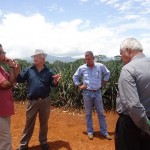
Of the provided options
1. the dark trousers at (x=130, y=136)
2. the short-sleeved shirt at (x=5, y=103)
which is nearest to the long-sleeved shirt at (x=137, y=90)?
the dark trousers at (x=130, y=136)

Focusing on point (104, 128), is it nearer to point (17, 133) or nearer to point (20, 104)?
point (17, 133)

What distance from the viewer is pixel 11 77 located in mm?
4895

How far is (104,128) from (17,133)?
6.96 feet

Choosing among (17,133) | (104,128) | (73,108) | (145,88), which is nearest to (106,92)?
(73,108)

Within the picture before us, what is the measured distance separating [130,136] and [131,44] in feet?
3.62

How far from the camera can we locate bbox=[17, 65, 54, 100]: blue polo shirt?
6.36 meters

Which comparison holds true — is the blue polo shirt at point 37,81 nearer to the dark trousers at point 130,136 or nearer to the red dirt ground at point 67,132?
the red dirt ground at point 67,132

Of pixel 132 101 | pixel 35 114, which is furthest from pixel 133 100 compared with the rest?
pixel 35 114

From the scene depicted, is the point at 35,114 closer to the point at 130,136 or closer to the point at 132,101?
the point at 130,136

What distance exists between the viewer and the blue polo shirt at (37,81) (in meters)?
6.36

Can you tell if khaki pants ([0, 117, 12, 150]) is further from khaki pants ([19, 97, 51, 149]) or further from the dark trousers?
the dark trousers

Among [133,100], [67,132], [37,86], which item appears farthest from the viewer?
[67,132]

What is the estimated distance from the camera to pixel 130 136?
3965 millimetres

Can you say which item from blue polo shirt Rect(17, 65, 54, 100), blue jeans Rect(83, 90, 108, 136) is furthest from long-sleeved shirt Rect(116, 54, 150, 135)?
blue jeans Rect(83, 90, 108, 136)
